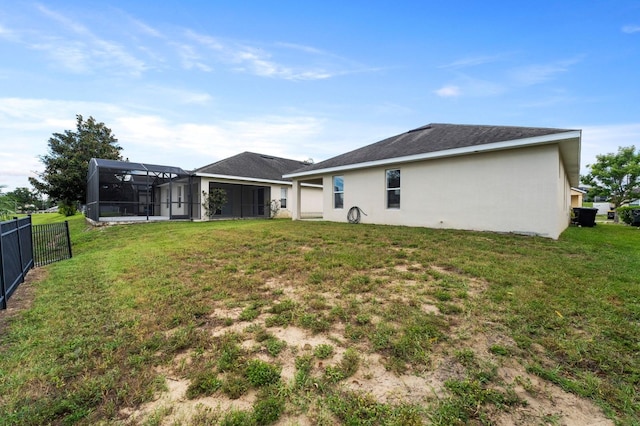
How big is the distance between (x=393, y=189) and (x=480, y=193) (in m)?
3.22

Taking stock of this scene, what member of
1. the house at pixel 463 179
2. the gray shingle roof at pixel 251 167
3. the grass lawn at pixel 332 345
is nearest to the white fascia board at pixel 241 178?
the gray shingle roof at pixel 251 167

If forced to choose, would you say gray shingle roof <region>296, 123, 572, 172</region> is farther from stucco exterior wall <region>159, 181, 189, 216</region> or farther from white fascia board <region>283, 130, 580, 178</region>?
stucco exterior wall <region>159, 181, 189, 216</region>

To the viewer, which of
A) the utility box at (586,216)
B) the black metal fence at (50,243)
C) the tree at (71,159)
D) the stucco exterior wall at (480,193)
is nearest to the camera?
the black metal fence at (50,243)

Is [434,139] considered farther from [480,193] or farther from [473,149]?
[480,193]

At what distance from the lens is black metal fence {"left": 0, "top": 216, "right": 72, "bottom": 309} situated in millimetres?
4103

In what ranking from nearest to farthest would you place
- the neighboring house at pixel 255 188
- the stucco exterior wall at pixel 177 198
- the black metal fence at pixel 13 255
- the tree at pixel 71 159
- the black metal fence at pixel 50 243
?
the black metal fence at pixel 13 255 < the black metal fence at pixel 50 243 < the neighboring house at pixel 255 188 < the stucco exterior wall at pixel 177 198 < the tree at pixel 71 159

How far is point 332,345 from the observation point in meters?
2.54

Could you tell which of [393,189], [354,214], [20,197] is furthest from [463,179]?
[20,197]

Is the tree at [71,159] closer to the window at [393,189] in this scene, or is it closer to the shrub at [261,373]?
the window at [393,189]

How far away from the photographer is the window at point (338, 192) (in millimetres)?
13164

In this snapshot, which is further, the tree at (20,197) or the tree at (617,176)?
the tree at (617,176)

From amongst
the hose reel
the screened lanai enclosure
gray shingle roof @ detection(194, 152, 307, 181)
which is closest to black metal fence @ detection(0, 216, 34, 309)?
the screened lanai enclosure

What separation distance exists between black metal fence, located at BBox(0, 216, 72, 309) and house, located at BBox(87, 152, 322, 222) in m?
6.32

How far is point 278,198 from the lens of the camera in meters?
19.1
